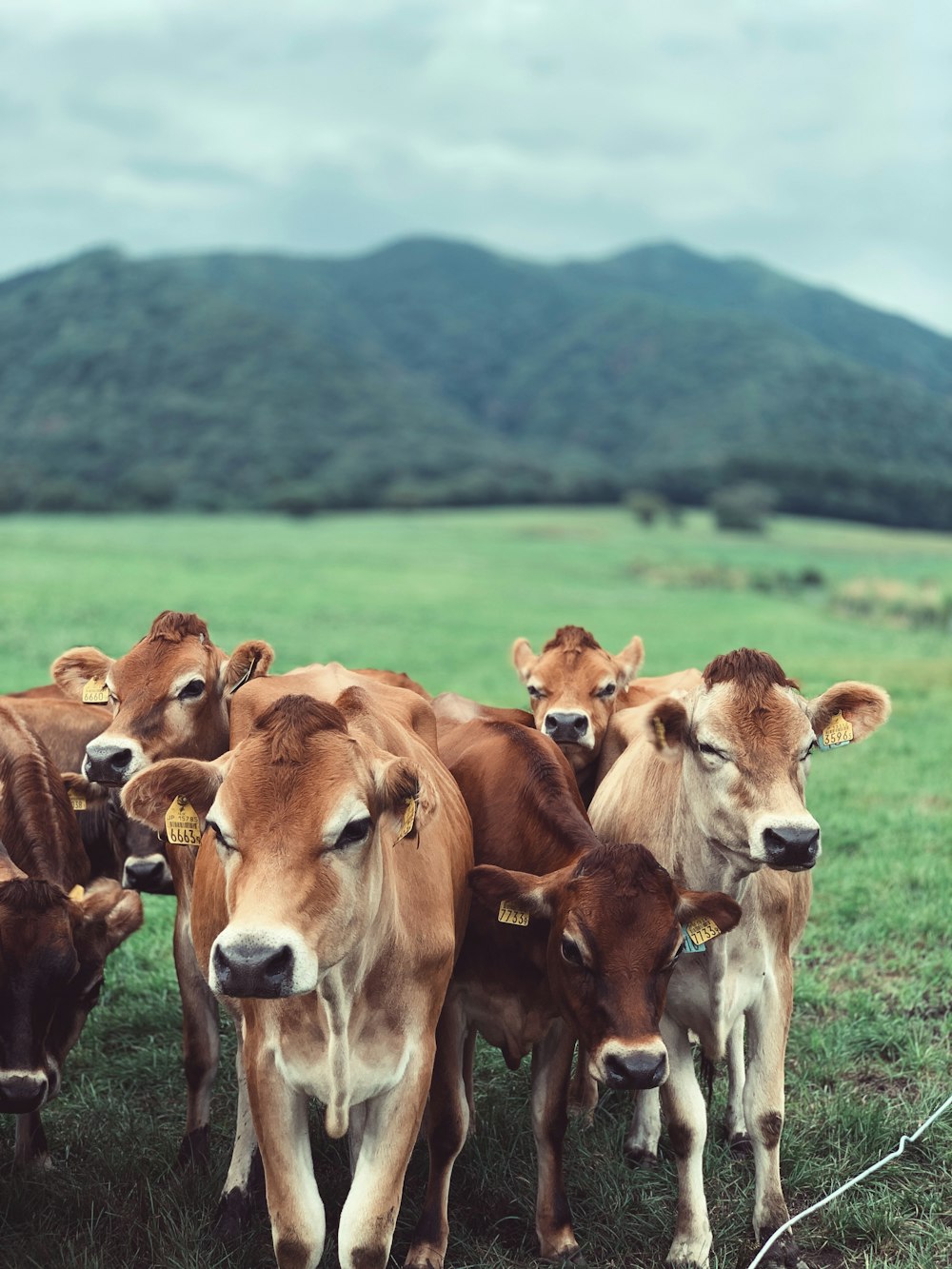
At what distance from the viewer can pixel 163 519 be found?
2662 inches

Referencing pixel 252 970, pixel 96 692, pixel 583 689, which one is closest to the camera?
pixel 252 970

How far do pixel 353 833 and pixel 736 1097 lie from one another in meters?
2.91

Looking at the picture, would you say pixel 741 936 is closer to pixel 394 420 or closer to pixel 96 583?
pixel 96 583

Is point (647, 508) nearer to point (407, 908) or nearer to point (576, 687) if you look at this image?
point (576, 687)

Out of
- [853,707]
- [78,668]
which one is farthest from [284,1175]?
[78,668]

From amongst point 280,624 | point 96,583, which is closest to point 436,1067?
point 280,624

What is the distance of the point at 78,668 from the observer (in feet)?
20.4

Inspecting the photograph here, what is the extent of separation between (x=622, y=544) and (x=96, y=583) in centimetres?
3150

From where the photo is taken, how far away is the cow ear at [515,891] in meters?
4.55

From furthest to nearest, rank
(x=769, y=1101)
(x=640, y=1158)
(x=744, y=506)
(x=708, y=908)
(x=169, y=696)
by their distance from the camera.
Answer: (x=744, y=506), (x=169, y=696), (x=640, y=1158), (x=769, y=1101), (x=708, y=908)

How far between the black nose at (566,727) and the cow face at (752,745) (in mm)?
1846

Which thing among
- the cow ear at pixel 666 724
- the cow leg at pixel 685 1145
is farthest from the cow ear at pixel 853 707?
the cow leg at pixel 685 1145

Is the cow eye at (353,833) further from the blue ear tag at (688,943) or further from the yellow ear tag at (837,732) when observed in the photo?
the yellow ear tag at (837,732)

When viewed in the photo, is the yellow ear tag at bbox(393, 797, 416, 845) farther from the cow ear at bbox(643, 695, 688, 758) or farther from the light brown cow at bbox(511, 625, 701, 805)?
the light brown cow at bbox(511, 625, 701, 805)
